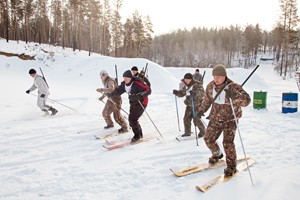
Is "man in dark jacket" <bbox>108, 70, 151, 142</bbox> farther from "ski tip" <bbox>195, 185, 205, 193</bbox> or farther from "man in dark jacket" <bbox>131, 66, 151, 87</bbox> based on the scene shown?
"ski tip" <bbox>195, 185, 205, 193</bbox>

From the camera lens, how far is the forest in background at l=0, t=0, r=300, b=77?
36188 millimetres

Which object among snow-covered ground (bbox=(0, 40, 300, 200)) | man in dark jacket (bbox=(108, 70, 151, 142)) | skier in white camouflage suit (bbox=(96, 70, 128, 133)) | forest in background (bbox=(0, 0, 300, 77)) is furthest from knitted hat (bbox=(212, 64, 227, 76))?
forest in background (bbox=(0, 0, 300, 77))

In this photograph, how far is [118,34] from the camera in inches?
1971

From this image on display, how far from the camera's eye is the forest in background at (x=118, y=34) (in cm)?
3619

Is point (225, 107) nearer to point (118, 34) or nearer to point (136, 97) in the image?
point (136, 97)

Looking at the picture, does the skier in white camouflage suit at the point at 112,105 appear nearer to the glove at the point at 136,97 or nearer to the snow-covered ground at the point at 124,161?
the snow-covered ground at the point at 124,161

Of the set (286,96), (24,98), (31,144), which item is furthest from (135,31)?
(31,144)

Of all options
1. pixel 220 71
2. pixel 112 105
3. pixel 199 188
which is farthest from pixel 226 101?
pixel 112 105

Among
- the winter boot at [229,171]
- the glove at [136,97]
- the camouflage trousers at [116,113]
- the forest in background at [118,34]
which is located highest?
the forest in background at [118,34]

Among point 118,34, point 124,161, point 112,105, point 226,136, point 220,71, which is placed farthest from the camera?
point 118,34

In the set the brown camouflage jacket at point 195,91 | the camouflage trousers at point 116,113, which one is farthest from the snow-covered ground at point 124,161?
the brown camouflage jacket at point 195,91

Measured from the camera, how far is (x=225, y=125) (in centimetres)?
385

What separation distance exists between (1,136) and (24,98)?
242 inches

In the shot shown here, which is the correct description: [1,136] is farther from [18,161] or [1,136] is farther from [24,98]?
[24,98]
